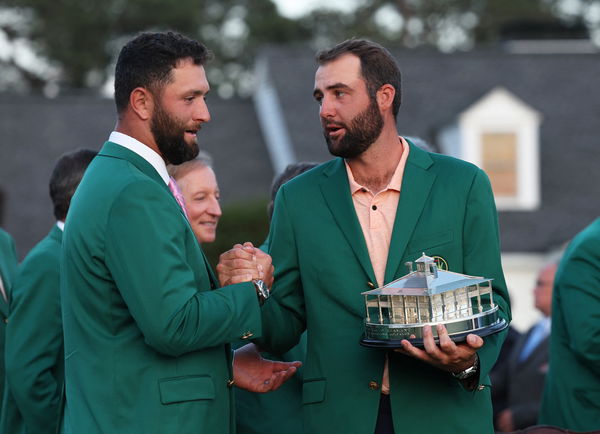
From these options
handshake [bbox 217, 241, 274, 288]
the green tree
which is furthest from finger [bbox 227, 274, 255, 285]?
the green tree

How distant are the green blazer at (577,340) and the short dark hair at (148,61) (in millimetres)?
2675

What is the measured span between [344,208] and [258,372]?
845mm

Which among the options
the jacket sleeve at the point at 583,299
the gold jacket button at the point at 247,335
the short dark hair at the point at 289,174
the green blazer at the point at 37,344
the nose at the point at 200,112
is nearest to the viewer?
the gold jacket button at the point at 247,335

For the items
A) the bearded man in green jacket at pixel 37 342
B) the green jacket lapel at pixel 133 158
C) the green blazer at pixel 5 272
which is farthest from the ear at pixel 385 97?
the green blazer at pixel 5 272

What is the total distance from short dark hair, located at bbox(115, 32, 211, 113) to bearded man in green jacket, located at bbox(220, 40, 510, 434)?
73cm

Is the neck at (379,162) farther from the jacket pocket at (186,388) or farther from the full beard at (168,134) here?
the jacket pocket at (186,388)

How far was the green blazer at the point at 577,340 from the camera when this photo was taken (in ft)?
17.2

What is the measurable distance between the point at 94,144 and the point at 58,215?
1559 cm

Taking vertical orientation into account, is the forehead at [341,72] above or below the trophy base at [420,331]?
above

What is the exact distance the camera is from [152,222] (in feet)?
11.5

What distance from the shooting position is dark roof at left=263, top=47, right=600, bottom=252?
18.9 m

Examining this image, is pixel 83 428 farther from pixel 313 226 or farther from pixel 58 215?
pixel 58 215

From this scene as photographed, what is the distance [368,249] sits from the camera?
407 cm

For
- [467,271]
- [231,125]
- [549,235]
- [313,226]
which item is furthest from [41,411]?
[231,125]
